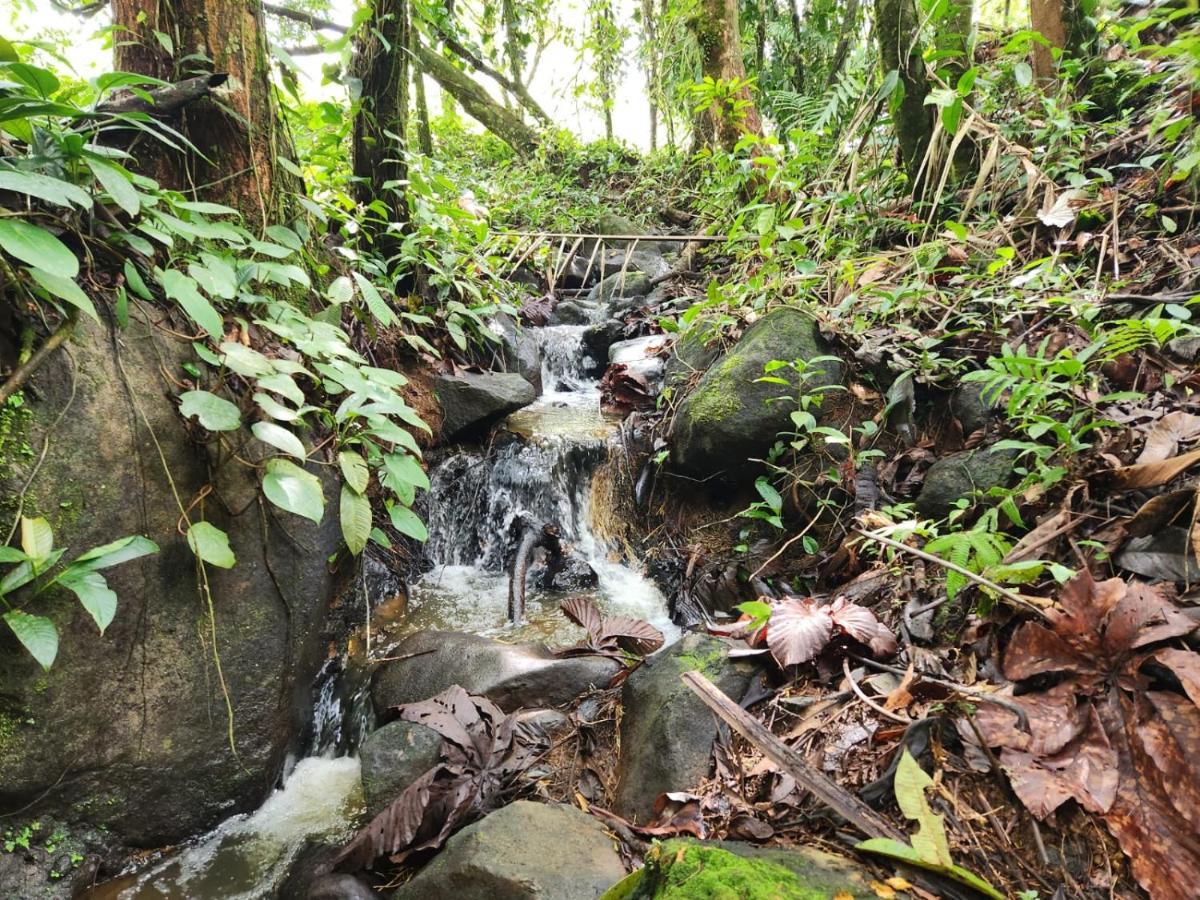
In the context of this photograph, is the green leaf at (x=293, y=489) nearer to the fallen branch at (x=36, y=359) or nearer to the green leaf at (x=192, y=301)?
the green leaf at (x=192, y=301)

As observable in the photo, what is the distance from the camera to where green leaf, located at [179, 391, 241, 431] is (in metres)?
2.01

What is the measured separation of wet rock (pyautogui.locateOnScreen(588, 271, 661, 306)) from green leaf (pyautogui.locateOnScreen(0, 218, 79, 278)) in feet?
21.3


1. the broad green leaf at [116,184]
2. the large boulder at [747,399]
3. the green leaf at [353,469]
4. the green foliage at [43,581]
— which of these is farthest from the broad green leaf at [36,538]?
the large boulder at [747,399]

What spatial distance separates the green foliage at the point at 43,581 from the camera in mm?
1734

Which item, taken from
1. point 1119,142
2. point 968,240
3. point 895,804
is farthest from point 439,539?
point 1119,142

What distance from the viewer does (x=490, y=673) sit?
2777 millimetres

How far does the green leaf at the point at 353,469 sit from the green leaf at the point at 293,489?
240 mm

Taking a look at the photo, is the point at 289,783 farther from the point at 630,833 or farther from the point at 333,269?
the point at 333,269

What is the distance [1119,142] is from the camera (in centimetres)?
398

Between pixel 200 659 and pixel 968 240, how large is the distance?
4.76 metres

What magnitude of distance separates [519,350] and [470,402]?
5.43 feet

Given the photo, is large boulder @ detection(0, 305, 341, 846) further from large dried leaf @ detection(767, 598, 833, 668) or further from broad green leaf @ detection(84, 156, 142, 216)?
large dried leaf @ detection(767, 598, 833, 668)

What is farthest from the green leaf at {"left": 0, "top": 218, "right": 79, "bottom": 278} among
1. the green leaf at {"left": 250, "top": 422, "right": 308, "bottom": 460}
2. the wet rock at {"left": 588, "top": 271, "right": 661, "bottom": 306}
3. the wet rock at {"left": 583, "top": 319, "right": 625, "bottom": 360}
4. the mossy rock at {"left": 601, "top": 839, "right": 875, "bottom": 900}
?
the wet rock at {"left": 588, "top": 271, "right": 661, "bottom": 306}

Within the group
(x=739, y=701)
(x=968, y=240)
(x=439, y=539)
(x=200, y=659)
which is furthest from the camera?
(x=439, y=539)
